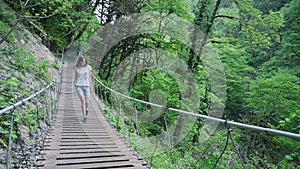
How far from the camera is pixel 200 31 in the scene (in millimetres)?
7984

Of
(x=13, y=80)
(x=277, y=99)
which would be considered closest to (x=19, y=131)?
(x=13, y=80)

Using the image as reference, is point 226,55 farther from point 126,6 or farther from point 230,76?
point 126,6

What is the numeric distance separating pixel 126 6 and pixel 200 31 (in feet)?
9.72

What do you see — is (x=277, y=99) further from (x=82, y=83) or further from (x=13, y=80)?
(x=13, y=80)

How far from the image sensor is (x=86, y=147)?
289cm

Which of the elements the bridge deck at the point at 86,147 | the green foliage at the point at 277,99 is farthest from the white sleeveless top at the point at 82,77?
the green foliage at the point at 277,99

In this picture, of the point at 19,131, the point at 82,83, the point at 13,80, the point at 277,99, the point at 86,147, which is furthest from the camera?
the point at 277,99

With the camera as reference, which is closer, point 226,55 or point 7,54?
point 7,54

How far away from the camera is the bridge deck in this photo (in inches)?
95.4

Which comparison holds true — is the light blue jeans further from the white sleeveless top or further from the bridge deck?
the bridge deck

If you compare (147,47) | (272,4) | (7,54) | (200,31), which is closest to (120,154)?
(7,54)

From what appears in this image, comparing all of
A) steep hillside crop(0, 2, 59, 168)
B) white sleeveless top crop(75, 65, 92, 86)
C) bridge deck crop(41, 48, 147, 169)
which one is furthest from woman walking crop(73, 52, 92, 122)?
steep hillside crop(0, 2, 59, 168)

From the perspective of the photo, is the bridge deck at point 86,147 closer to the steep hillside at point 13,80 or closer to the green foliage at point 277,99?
the steep hillside at point 13,80

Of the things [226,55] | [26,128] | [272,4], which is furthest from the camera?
[272,4]
